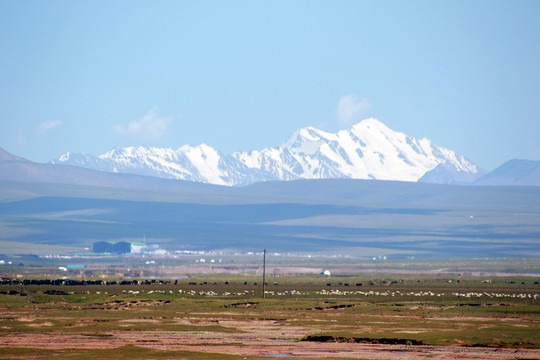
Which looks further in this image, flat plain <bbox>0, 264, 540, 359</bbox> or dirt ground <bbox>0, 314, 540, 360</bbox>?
flat plain <bbox>0, 264, 540, 359</bbox>

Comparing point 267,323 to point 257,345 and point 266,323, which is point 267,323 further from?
point 257,345

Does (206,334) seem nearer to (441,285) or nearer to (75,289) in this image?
(75,289)

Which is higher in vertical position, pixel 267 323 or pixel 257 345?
pixel 267 323

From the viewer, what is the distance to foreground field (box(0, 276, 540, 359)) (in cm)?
6172

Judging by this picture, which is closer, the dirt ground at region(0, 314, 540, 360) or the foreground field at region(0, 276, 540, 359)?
the dirt ground at region(0, 314, 540, 360)

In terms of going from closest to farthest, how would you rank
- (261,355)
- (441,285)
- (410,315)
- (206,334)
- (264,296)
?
(261,355)
(206,334)
(410,315)
(264,296)
(441,285)

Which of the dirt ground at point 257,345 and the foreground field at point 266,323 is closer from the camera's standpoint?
the dirt ground at point 257,345

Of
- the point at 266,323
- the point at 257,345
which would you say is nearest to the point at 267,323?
the point at 266,323

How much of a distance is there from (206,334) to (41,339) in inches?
461

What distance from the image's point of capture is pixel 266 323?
81000mm

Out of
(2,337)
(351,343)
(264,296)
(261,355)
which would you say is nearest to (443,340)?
(351,343)

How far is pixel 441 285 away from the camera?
146 m

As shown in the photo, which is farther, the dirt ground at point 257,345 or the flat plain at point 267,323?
the flat plain at point 267,323

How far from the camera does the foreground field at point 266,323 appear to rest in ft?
202
